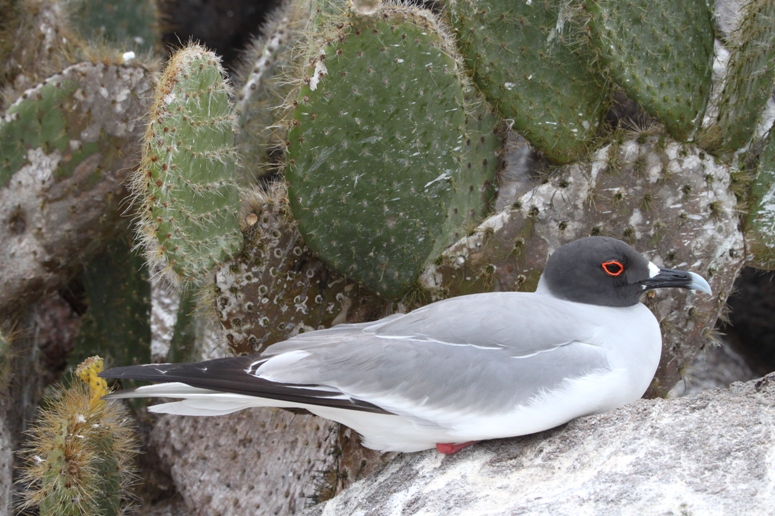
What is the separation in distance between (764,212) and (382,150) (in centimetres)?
113

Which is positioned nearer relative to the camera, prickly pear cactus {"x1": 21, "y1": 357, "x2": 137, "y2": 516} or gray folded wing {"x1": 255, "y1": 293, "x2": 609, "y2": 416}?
gray folded wing {"x1": 255, "y1": 293, "x2": 609, "y2": 416}

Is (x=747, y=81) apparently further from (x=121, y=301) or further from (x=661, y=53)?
(x=121, y=301)

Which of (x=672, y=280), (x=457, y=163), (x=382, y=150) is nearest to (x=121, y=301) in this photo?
(x=382, y=150)

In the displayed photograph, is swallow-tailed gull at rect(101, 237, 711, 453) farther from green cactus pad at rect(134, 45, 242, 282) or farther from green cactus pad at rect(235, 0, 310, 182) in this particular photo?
green cactus pad at rect(235, 0, 310, 182)

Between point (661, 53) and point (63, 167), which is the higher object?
point (661, 53)

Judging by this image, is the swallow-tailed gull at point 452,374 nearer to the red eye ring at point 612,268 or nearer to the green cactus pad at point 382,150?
the red eye ring at point 612,268

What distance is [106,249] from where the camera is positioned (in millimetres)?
2961

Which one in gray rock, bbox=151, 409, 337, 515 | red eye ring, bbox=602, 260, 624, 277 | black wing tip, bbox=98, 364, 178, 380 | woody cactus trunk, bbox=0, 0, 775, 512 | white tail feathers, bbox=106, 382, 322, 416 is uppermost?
woody cactus trunk, bbox=0, 0, 775, 512

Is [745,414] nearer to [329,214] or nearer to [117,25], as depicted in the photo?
[329,214]

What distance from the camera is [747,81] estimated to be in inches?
87.3

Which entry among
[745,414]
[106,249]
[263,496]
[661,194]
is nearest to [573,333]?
[745,414]

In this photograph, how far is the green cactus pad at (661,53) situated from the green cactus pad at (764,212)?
0.74ft

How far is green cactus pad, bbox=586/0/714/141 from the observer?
2139 mm

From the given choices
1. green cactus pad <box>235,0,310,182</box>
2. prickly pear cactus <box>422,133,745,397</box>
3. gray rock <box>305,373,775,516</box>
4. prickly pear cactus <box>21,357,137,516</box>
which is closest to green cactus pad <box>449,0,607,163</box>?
prickly pear cactus <box>422,133,745,397</box>
